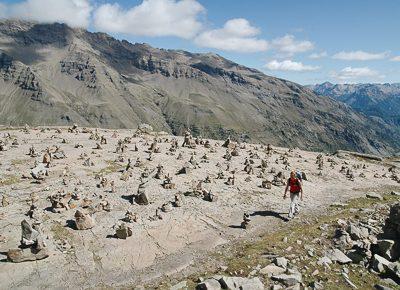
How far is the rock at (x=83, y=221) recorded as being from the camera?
28.3m

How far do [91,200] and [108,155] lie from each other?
58.4 ft

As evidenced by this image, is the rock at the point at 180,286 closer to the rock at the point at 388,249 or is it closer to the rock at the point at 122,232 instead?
the rock at the point at 122,232

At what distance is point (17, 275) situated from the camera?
74.3ft

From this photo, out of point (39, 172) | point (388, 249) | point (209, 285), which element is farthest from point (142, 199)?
point (388, 249)

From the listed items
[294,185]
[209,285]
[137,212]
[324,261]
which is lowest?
[209,285]

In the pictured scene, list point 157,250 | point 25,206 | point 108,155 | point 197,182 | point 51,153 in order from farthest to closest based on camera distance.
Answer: point 108,155 < point 51,153 < point 197,182 < point 25,206 < point 157,250

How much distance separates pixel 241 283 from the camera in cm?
2156

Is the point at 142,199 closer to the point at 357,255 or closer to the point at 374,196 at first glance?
the point at 357,255

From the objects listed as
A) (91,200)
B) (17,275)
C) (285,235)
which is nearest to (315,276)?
(285,235)

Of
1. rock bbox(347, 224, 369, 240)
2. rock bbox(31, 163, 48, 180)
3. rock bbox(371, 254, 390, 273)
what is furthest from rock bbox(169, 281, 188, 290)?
rock bbox(31, 163, 48, 180)

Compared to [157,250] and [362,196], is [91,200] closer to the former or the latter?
[157,250]

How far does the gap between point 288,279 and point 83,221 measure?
1386 cm

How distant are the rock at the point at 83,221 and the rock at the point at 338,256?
50.3 feet

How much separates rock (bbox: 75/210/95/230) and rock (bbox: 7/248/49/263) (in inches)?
153
